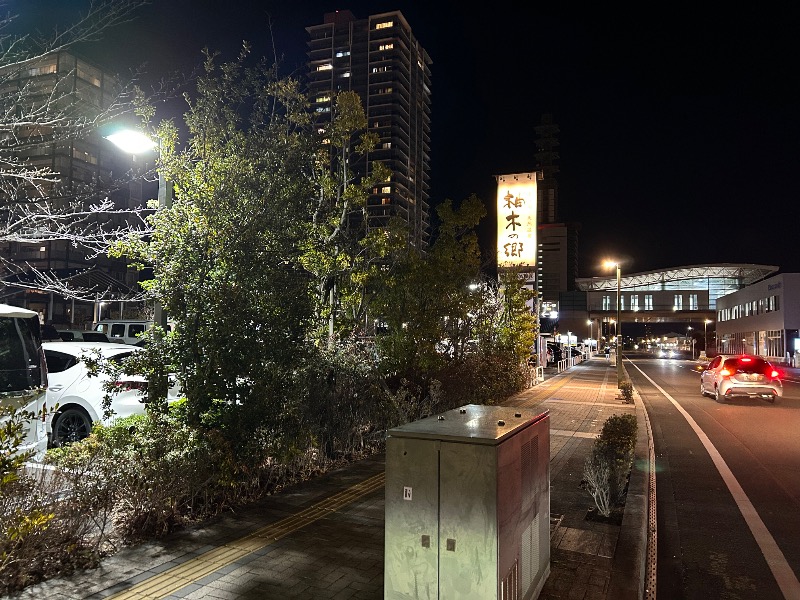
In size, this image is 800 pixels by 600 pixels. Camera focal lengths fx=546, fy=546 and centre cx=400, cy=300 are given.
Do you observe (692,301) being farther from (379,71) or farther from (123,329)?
(123,329)

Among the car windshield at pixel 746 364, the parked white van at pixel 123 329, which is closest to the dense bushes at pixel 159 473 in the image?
Answer: the car windshield at pixel 746 364

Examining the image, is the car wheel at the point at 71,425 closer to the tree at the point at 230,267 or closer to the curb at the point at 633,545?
the tree at the point at 230,267

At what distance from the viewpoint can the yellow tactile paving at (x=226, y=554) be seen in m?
4.08

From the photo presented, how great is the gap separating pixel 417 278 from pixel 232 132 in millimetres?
6393

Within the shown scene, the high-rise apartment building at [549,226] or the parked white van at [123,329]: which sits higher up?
the high-rise apartment building at [549,226]

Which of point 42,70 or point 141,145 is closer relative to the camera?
point 141,145

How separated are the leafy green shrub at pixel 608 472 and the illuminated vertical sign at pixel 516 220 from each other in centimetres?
1579

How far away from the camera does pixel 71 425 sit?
915 centimetres

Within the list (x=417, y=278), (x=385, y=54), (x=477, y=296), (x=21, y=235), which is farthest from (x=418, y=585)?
(x=385, y=54)

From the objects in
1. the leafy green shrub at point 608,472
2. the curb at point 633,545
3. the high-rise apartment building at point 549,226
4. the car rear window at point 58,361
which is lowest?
the curb at point 633,545

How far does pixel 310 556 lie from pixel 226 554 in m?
0.73

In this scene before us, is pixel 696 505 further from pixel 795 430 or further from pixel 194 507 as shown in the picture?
pixel 795 430

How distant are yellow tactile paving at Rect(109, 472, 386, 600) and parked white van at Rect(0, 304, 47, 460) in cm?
326

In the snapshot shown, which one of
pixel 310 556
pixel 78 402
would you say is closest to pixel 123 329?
pixel 78 402
